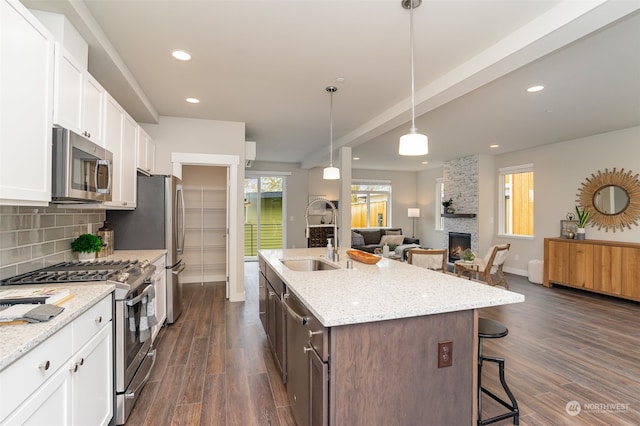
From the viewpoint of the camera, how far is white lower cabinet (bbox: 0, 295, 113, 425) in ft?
3.41

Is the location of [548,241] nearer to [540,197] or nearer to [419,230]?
[540,197]

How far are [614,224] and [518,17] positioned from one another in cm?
483

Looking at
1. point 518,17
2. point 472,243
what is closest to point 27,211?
point 518,17

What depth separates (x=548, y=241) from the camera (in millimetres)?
5750

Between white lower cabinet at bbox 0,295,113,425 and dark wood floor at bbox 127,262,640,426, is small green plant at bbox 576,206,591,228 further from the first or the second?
white lower cabinet at bbox 0,295,113,425

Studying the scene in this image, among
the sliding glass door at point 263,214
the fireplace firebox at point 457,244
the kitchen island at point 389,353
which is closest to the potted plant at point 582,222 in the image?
the fireplace firebox at point 457,244

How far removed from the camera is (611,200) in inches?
206

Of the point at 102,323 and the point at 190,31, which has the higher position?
the point at 190,31

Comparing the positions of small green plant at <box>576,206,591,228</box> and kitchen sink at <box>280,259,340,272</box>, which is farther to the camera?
small green plant at <box>576,206,591,228</box>

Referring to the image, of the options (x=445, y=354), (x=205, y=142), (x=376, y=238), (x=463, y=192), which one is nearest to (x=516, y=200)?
(x=463, y=192)

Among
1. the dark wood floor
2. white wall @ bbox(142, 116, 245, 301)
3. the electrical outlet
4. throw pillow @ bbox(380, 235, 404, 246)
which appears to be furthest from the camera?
throw pillow @ bbox(380, 235, 404, 246)

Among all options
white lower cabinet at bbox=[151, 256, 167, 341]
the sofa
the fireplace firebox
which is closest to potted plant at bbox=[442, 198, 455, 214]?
the fireplace firebox

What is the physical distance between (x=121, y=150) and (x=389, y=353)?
9.72 feet

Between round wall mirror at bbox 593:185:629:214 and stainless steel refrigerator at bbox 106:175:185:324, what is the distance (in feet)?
22.0
